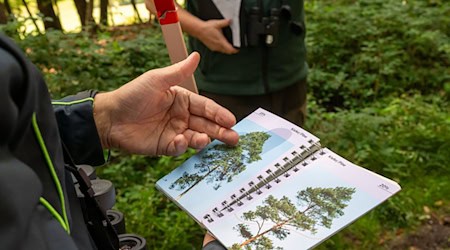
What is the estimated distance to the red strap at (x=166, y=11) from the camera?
162 centimetres

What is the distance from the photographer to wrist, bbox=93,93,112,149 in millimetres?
1401

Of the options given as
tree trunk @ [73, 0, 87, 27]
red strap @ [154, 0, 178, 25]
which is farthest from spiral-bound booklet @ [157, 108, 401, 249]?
tree trunk @ [73, 0, 87, 27]

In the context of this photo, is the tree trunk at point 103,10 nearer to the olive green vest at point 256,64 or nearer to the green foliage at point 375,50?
the green foliage at point 375,50

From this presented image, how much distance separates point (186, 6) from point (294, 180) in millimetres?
1301

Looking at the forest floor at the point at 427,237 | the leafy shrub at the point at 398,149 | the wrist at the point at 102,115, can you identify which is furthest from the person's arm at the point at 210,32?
the forest floor at the point at 427,237

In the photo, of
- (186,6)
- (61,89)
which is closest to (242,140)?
(186,6)

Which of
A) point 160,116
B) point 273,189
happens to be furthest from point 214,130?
point 273,189

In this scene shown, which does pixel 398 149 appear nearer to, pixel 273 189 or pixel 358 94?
pixel 358 94

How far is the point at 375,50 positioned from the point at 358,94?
1.69 ft

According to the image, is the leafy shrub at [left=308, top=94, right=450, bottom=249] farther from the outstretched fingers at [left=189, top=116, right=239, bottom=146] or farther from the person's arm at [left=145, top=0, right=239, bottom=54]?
the outstretched fingers at [left=189, top=116, right=239, bottom=146]

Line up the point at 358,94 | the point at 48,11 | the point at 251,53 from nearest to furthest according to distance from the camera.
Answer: the point at 251,53 → the point at 358,94 → the point at 48,11

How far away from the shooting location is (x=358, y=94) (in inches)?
177

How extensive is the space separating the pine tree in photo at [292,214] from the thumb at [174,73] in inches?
15.2

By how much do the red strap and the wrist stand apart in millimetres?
363
